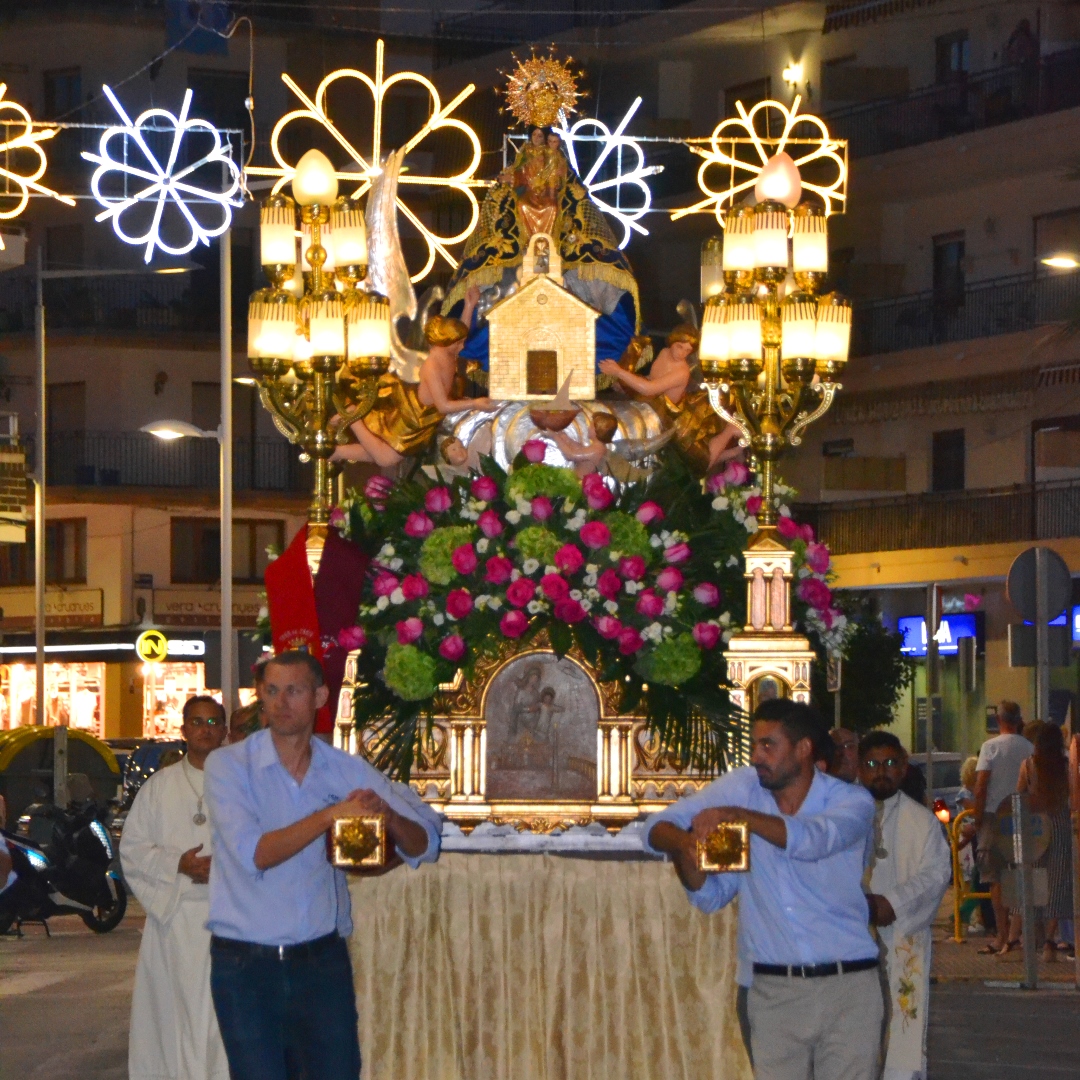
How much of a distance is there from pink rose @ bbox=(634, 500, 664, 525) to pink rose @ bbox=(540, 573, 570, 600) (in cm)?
53

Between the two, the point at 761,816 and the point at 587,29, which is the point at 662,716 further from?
the point at 587,29

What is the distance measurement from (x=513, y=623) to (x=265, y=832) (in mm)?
3463

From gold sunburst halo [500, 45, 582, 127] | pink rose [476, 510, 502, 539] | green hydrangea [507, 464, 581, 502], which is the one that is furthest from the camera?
gold sunburst halo [500, 45, 582, 127]

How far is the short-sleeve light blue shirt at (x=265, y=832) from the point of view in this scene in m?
6.44

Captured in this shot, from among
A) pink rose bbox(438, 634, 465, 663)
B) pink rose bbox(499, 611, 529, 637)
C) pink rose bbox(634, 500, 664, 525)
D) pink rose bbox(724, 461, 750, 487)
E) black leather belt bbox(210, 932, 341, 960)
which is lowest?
black leather belt bbox(210, 932, 341, 960)

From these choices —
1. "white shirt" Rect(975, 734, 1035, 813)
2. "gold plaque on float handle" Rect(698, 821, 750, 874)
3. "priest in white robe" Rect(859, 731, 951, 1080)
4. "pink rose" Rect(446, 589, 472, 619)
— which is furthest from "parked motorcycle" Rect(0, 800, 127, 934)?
"gold plaque on float handle" Rect(698, 821, 750, 874)

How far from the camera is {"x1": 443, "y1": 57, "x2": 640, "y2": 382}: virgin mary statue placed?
1180 cm

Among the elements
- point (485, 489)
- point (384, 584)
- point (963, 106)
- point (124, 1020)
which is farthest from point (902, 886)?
point (963, 106)

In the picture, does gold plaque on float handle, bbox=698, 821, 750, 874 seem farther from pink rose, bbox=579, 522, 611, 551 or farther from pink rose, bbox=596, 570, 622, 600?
pink rose, bbox=579, 522, 611, 551

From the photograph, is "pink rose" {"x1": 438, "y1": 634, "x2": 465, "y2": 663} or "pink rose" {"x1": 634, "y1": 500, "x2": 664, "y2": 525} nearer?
"pink rose" {"x1": 438, "y1": 634, "x2": 465, "y2": 663}

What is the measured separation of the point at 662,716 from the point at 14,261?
1541 centimetres

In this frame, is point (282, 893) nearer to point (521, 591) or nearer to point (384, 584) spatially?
point (521, 591)

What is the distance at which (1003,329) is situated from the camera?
110 feet

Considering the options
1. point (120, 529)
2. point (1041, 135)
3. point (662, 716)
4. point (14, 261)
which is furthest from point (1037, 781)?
point (120, 529)
